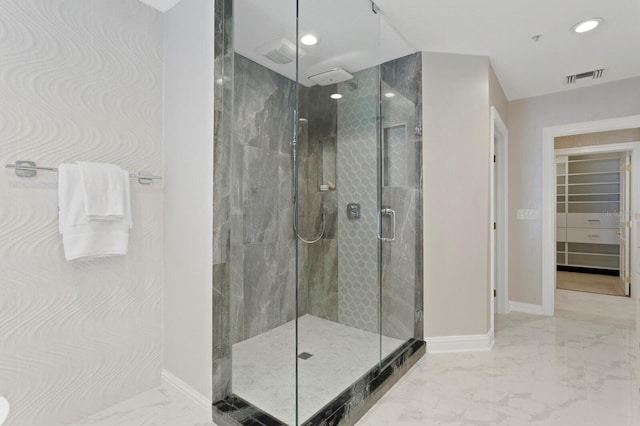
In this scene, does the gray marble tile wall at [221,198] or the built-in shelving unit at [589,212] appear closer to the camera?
the gray marble tile wall at [221,198]

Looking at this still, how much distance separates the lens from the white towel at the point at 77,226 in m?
1.68

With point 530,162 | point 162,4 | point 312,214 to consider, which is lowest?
point 312,214

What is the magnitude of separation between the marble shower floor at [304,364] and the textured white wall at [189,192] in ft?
0.93

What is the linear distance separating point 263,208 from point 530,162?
3.26 metres

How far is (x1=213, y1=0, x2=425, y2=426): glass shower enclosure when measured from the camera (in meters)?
1.82

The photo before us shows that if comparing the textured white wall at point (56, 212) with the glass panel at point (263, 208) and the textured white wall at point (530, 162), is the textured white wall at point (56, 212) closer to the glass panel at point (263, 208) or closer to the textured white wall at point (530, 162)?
the glass panel at point (263, 208)

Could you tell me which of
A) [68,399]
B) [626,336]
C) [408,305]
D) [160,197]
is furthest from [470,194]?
[68,399]

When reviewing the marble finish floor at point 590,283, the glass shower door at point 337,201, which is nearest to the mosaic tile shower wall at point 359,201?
the glass shower door at point 337,201

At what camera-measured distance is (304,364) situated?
2.15 meters

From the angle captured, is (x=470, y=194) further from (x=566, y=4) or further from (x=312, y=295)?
(x=312, y=295)

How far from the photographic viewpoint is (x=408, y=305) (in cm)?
265

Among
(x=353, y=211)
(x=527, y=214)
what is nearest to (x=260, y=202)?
(x=353, y=211)

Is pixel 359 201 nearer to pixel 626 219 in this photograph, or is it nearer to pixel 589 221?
pixel 626 219

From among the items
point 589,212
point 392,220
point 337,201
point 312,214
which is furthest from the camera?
point 589,212
